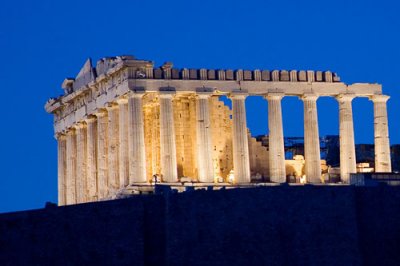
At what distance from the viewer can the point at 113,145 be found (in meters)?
104

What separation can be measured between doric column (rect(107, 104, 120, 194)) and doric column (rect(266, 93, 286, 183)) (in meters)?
11.5

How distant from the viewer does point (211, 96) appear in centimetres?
10544

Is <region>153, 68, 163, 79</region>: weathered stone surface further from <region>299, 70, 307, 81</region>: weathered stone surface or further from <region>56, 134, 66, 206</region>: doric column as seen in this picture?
<region>56, 134, 66, 206</region>: doric column

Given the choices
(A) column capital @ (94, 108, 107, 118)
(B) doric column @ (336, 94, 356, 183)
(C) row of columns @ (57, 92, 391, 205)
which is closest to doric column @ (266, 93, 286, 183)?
(C) row of columns @ (57, 92, 391, 205)

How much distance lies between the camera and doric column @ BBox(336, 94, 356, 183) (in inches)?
4178

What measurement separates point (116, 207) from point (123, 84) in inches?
1117

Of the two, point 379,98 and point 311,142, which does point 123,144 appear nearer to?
point 311,142

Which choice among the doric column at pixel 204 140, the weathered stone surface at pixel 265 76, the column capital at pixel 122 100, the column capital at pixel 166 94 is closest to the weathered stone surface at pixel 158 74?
the column capital at pixel 166 94

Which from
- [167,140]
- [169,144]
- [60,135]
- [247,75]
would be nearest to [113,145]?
[167,140]

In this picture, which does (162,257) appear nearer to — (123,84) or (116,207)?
(116,207)

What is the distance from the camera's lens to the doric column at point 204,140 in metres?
101

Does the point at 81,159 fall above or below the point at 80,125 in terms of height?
below

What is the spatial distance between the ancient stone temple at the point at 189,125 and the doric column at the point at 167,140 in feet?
0.23

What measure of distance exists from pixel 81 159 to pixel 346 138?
21.2 metres
